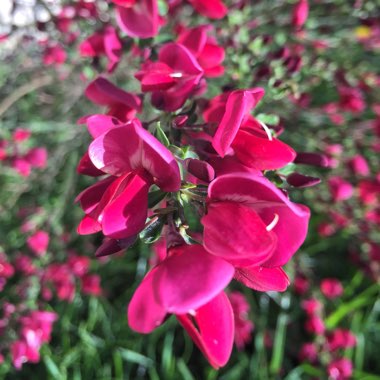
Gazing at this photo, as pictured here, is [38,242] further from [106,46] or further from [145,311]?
[145,311]

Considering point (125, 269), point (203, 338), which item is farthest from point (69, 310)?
point (203, 338)

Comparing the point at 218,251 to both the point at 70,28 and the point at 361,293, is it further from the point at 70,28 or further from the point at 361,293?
the point at 361,293

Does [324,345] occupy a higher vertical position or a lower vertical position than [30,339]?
lower

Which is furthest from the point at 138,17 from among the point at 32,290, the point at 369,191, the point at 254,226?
the point at 369,191

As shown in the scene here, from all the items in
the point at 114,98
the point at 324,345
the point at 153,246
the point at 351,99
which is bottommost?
the point at 324,345

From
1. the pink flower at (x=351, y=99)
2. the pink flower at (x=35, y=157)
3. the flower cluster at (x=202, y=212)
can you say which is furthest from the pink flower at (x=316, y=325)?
the flower cluster at (x=202, y=212)

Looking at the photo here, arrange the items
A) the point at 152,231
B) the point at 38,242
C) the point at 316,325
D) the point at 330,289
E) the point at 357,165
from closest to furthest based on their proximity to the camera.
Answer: the point at 152,231 < the point at 38,242 < the point at 357,165 < the point at 316,325 < the point at 330,289
